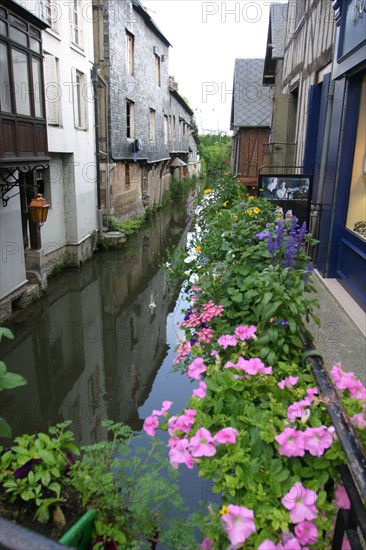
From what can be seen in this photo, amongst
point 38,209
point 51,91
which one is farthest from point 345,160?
point 51,91

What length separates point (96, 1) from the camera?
47.2 feet

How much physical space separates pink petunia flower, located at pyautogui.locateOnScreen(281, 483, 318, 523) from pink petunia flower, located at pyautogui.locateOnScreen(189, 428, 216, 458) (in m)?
0.31

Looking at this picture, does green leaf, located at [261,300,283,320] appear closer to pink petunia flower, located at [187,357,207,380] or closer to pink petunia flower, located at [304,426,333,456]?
pink petunia flower, located at [187,357,207,380]

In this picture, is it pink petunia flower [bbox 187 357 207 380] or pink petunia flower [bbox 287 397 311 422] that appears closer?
pink petunia flower [bbox 287 397 311 422]

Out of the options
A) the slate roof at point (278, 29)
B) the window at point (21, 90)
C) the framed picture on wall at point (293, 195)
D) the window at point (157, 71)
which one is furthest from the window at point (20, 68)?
the window at point (157, 71)

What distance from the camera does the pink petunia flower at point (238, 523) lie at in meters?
1.40

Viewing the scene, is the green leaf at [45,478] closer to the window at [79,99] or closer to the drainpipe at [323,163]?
the drainpipe at [323,163]

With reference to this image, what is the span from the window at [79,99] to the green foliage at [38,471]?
493 inches

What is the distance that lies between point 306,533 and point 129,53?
64.0ft

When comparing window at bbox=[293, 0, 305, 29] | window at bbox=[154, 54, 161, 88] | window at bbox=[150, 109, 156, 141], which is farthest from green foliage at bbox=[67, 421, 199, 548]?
window at bbox=[154, 54, 161, 88]

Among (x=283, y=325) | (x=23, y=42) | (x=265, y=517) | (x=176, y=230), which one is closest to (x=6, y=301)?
(x=23, y=42)

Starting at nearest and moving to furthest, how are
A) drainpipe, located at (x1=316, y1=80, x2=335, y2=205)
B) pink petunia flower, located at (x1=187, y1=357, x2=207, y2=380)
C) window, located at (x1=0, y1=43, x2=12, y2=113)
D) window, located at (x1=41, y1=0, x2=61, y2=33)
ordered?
1. pink petunia flower, located at (x1=187, y1=357, x2=207, y2=380)
2. drainpipe, located at (x1=316, y1=80, x2=335, y2=205)
3. window, located at (x1=0, y1=43, x2=12, y2=113)
4. window, located at (x1=41, y1=0, x2=61, y2=33)

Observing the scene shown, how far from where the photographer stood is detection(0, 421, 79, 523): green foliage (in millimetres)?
1690

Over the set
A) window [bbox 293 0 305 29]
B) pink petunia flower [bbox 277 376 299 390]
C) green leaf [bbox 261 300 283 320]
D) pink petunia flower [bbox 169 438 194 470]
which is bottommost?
pink petunia flower [bbox 169 438 194 470]
